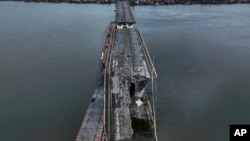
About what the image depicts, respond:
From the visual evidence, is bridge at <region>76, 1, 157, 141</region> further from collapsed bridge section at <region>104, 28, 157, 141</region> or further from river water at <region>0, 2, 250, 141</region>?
river water at <region>0, 2, 250, 141</region>

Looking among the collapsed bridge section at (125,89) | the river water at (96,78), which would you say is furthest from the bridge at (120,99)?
the river water at (96,78)

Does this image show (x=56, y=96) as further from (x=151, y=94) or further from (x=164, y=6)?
(x=164, y=6)

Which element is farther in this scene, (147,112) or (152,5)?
(152,5)

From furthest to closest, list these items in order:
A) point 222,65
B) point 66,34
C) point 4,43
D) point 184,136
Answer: point 66,34, point 4,43, point 222,65, point 184,136

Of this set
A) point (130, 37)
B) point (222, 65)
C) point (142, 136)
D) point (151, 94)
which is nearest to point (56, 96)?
point (151, 94)

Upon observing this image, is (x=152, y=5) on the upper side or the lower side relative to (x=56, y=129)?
upper

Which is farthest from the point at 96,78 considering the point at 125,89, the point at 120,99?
the point at 120,99

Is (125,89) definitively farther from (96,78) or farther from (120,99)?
(96,78)
